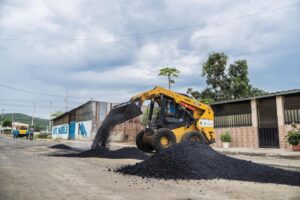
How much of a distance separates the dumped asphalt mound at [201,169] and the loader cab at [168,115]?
4.32 metres

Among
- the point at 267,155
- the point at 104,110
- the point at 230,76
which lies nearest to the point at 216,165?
the point at 267,155

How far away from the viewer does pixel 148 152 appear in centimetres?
1480

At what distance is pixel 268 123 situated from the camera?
79.0 feet

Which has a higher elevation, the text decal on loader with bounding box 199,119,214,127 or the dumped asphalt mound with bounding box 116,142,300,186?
the text decal on loader with bounding box 199,119,214,127

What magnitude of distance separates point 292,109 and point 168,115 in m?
12.0

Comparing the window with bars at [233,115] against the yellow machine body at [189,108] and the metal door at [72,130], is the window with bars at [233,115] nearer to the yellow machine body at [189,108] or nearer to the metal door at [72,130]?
the yellow machine body at [189,108]

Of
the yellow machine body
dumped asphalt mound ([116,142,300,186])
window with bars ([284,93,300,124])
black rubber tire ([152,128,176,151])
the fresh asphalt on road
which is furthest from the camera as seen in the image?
window with bars ([284,93,300,124])

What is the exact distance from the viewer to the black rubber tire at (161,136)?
13312 mm

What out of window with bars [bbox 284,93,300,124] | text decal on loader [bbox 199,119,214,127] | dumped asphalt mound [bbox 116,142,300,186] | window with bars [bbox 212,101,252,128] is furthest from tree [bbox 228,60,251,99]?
dumped asphalt mound [bbox 116,142,300,186]

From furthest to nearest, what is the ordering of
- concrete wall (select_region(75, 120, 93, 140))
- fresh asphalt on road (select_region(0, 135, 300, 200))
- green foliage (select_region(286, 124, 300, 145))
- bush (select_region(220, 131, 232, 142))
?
1. concrete wall (select_region(75, 120, 93, 140))
2. bush (select_region(220, 131, 232, 142))
3. green foliage (select_region(286, 124, 300, 145))
4. fresh asphalt on road (select_region(0, 135, 300, 200))

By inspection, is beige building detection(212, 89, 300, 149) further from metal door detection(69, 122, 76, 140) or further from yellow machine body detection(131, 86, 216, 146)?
metal door detection(69, 122, 76, 140)

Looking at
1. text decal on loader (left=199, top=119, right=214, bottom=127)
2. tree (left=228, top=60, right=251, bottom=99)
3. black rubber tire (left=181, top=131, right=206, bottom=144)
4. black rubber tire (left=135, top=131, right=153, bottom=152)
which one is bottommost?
black rubber tire (left=135, top=131, right=153, bottom=152)

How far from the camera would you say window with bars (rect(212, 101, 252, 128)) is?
84.7 ft

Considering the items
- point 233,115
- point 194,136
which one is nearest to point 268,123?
point 233,115
